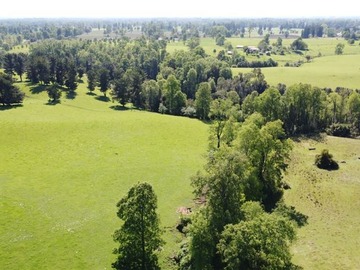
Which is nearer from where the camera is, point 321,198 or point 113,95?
point 321,198

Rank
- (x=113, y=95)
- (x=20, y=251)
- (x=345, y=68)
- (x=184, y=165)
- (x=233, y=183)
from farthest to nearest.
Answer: (x=345, y=68) → (x=113, y=95) → (x=184, y=165) → (x=20, y=251) → (x=233, y=183)

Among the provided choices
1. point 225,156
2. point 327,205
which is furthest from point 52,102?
point 327,205

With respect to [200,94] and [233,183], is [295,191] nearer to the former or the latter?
[233,183]

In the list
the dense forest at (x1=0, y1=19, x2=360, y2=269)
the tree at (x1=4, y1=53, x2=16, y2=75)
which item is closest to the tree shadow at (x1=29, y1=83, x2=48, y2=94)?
the dense forest at (x1=0, y1=19, x2=360, y2=269)

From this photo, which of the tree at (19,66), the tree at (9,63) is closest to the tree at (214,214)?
the tree at (19,66)

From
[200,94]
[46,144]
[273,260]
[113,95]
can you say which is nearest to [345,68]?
[200,94]

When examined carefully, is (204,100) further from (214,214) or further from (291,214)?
(214,214)

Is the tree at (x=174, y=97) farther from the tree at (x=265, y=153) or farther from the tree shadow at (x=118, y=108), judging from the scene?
A: the tree at (x=265, y=153)
